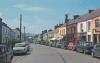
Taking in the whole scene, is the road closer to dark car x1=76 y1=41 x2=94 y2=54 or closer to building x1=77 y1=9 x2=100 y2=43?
dark car x1=76 y1=41 x2=94 y2=54

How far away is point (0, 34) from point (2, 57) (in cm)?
4764

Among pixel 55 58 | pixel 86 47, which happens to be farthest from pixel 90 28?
pixel 55 58

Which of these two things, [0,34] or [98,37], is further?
[0,34]

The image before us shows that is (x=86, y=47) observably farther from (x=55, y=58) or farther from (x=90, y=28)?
(x=90, y=28)

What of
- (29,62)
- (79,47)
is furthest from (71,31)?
(29,62)

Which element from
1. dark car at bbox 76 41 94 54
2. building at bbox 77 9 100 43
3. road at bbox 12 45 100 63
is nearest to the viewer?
road at bbox 12 45 100 63

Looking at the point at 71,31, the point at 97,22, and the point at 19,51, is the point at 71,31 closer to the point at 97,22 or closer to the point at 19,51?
the point at 97,22

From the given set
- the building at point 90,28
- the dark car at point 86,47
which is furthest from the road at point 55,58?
the building at point 90,28

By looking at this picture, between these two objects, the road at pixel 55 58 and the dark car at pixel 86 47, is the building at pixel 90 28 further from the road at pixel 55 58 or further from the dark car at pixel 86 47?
the road at pixel 55 58

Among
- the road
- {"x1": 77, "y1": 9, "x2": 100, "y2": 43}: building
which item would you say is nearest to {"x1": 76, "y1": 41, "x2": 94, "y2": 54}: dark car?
the road

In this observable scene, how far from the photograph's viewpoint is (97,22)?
53.8m

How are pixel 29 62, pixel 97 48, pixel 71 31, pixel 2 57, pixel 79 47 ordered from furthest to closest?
pixel 71 31
pixel 79 47
pixel 97 48
pixel 29 62
pixel 2 57

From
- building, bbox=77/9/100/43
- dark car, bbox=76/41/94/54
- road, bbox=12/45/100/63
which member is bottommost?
road, bbox=12/45/100/63

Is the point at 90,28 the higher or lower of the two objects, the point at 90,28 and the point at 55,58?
the higher
